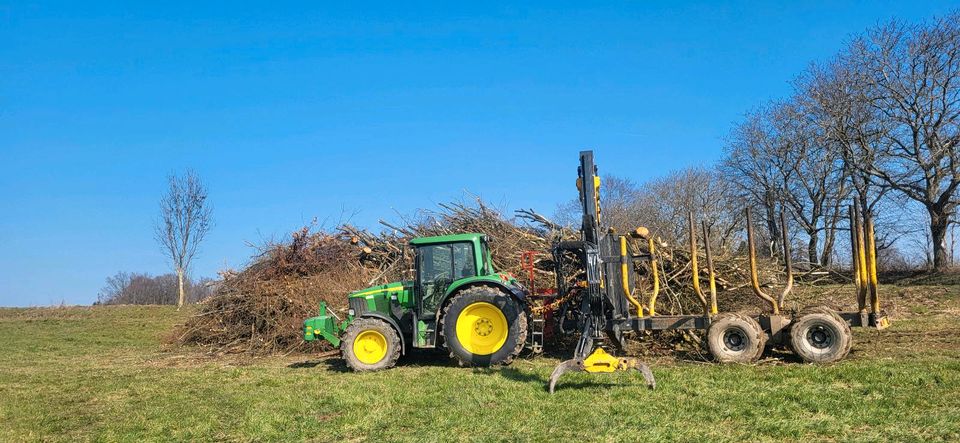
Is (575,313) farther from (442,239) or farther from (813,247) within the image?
(813,247)

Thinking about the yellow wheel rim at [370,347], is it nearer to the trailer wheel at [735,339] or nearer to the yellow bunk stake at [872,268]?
the trailer wheel at [735,339]

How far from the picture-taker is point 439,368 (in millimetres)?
10266

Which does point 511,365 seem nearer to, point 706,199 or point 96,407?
point 96,407

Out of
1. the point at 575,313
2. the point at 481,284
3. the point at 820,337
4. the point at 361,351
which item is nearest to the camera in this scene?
the point at 820,337

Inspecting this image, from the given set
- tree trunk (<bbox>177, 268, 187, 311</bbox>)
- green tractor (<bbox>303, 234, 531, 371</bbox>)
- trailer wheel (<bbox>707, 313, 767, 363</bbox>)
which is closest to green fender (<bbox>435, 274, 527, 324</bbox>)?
green tractor (<bbox>303, 234, 531, 371</bbox>)

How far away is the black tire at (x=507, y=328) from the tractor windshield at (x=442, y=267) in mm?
547

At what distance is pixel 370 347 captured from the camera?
10.5 m

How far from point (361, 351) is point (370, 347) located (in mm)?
147

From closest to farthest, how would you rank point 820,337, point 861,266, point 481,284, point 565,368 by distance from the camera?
1. point 565,368
2. point 820,337
3. point 861,266
4. point 481,284

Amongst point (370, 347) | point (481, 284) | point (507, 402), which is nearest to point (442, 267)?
point (481, 284)

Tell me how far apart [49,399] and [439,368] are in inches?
201

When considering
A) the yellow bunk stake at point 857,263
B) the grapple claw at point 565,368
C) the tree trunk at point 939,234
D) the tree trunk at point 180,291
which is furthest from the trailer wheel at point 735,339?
the tree trunk at point 180,291

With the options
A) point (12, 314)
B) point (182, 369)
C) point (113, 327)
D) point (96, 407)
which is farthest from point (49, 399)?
point (12, 314)

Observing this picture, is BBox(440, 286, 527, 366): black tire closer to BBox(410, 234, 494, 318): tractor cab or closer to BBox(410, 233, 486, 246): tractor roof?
BBox(410, 234, 494, 318): tractor cab
